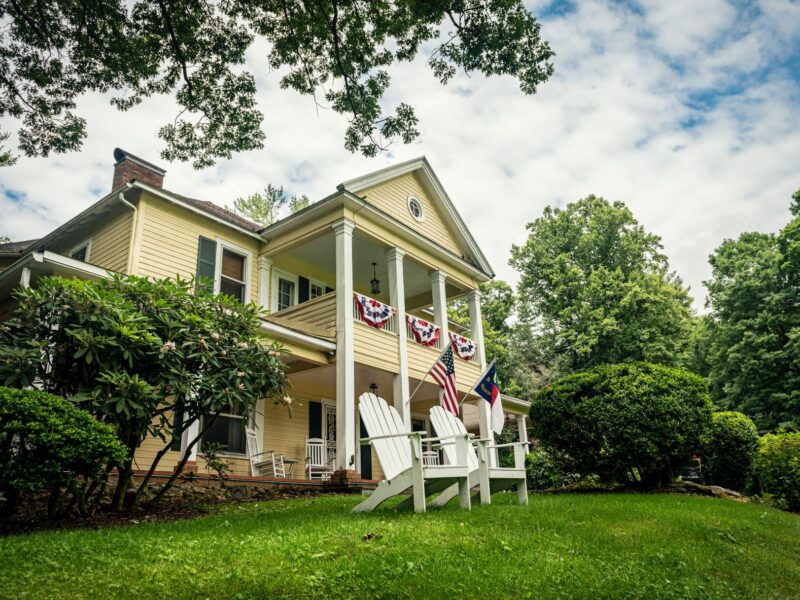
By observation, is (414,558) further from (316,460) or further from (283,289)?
(283,289)

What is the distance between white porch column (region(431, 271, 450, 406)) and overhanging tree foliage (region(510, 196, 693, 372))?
12758 millimetres

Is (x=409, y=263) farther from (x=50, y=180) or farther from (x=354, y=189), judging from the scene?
(x=50, y=180)

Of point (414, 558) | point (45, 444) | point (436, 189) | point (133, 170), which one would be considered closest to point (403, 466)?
point (414, 558)

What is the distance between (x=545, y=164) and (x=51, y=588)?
10.5 m

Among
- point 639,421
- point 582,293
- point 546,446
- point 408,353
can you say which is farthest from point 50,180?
point 582,293

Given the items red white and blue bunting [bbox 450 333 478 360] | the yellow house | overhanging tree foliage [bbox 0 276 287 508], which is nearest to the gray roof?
the yellow house

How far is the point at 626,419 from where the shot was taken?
8.45m

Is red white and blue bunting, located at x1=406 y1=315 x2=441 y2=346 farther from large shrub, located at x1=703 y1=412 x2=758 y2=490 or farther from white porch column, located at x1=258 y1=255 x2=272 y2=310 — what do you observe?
large shrub, located at x1=703 y1=412 x2=758 y2=490

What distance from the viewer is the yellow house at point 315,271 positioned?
10180mm

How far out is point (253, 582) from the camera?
334cm

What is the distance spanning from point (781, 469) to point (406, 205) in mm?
9080

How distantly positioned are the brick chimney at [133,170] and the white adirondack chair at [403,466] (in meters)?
7.82

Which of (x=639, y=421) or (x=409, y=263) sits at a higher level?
(x=409, y=263)

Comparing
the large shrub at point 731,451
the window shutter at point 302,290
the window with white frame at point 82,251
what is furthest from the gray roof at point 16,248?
the large shrub at point 731,451
